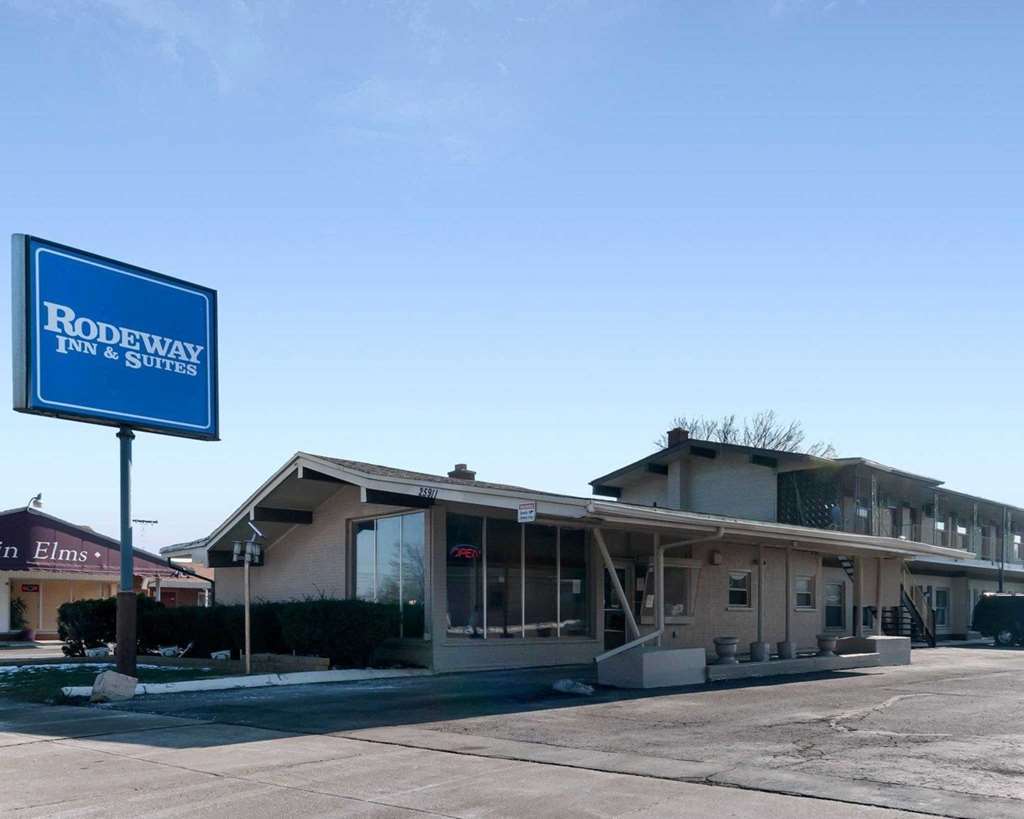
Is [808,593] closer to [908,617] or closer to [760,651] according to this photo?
[760,651]

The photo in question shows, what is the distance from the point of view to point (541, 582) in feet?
71.4

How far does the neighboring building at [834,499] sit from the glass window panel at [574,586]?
1032cm

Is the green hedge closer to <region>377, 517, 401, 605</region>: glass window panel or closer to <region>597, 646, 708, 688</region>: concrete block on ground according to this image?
<region>377, 517, 401, 605</region>: glass window panel

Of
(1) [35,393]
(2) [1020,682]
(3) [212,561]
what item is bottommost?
(2) [1020,682]

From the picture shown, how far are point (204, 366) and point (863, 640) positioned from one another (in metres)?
15.5

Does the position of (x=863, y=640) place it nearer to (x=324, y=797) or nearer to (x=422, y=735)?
(x=422, y=735)

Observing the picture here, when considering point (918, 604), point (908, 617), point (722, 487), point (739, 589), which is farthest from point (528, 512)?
point (918, 604)

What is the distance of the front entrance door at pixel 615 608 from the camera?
921 inches

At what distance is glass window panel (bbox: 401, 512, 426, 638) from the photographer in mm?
20062

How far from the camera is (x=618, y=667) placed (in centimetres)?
1791

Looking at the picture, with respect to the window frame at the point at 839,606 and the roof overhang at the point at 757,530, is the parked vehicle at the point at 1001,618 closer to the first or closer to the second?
the roof overhang at the point at 757,530

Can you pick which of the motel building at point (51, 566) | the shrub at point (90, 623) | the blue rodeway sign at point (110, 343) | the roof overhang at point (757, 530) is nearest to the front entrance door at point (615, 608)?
the roof overhang at point (757, 530)

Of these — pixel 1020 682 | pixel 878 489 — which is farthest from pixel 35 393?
pixel 878 489

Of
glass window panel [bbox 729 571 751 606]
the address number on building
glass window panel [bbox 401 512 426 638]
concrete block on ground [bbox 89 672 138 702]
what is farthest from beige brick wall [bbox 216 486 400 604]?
glass window panel [bbox 729 571 751 606]
